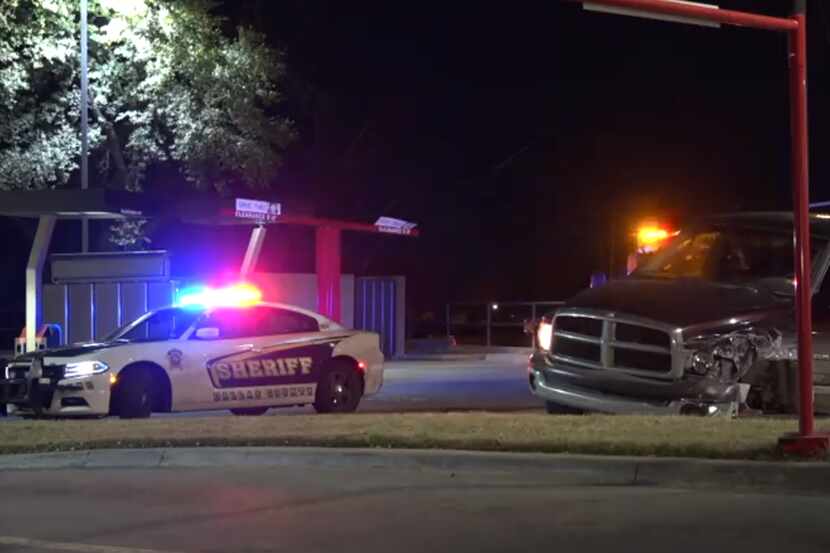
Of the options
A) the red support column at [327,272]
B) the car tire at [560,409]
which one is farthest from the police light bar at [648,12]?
the red support column at [327,272]

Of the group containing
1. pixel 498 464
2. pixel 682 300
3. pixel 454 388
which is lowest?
pixel 454 388

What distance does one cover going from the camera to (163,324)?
608 inches

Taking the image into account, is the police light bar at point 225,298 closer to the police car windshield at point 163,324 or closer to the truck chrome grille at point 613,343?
the police car windshield at point 163,324

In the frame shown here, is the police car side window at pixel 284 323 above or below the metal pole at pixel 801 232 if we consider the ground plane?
below

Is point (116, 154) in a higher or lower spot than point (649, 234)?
higher

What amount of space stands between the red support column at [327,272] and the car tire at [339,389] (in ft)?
28.1

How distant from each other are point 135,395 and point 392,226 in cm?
1244

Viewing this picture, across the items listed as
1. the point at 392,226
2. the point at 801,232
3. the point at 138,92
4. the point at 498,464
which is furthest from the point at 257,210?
the point at 801,232

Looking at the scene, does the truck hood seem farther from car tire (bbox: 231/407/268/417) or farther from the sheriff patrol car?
car tire (bbox: 231/407/268/417)

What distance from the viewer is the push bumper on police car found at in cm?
1349

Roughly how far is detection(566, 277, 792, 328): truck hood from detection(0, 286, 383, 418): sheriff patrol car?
4816mm

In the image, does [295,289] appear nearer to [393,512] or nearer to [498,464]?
[498,464]

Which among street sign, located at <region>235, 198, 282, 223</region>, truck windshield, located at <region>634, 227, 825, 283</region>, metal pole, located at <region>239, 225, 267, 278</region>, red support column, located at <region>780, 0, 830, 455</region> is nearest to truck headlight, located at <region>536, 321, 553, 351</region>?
truck windshield, located at <region>634, 227, 825, 283</region>

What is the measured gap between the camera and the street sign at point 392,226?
25266 millimetres
